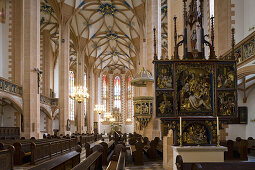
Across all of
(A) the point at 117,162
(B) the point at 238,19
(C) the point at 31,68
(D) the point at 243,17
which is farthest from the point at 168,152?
(C) the point at 31,68

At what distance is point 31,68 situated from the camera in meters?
18.0

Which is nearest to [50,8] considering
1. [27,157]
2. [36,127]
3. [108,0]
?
[108,0]

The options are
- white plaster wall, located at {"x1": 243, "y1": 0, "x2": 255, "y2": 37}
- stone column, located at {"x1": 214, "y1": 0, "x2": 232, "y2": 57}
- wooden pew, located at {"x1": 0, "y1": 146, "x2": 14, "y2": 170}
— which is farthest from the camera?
stone column, located at {"x1": 214, "y1": 0, "x2": 232, "y2": 57}

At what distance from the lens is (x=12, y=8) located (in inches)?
805

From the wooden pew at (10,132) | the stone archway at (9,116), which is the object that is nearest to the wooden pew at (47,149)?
the wooden pew at (10,132)

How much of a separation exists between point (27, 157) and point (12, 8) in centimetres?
1262

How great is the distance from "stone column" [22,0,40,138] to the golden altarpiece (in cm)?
1276

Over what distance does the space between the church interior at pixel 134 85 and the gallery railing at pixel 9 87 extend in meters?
0.06

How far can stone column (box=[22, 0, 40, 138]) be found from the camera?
701 inches

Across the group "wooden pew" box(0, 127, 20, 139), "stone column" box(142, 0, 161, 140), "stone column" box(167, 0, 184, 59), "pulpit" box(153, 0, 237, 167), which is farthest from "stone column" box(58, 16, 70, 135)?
"pulpit" box(153, 0, 237, 167)

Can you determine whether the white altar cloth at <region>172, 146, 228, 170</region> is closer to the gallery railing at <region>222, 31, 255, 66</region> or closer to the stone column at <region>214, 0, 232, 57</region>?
the gallery railing at <region>222, 31, 255, 66</region>

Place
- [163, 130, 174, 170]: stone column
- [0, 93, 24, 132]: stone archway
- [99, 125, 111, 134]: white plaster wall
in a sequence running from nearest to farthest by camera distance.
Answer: [163, 130, 174, 170]: stone column → [0, 93, 24, 132]: stone archway → [99, 125, 111, 134]: white plaster wall

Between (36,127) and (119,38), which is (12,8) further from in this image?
(119,38)

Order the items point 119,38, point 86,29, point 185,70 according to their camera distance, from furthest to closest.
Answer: point 119,38
point 86,29
point 185,70
